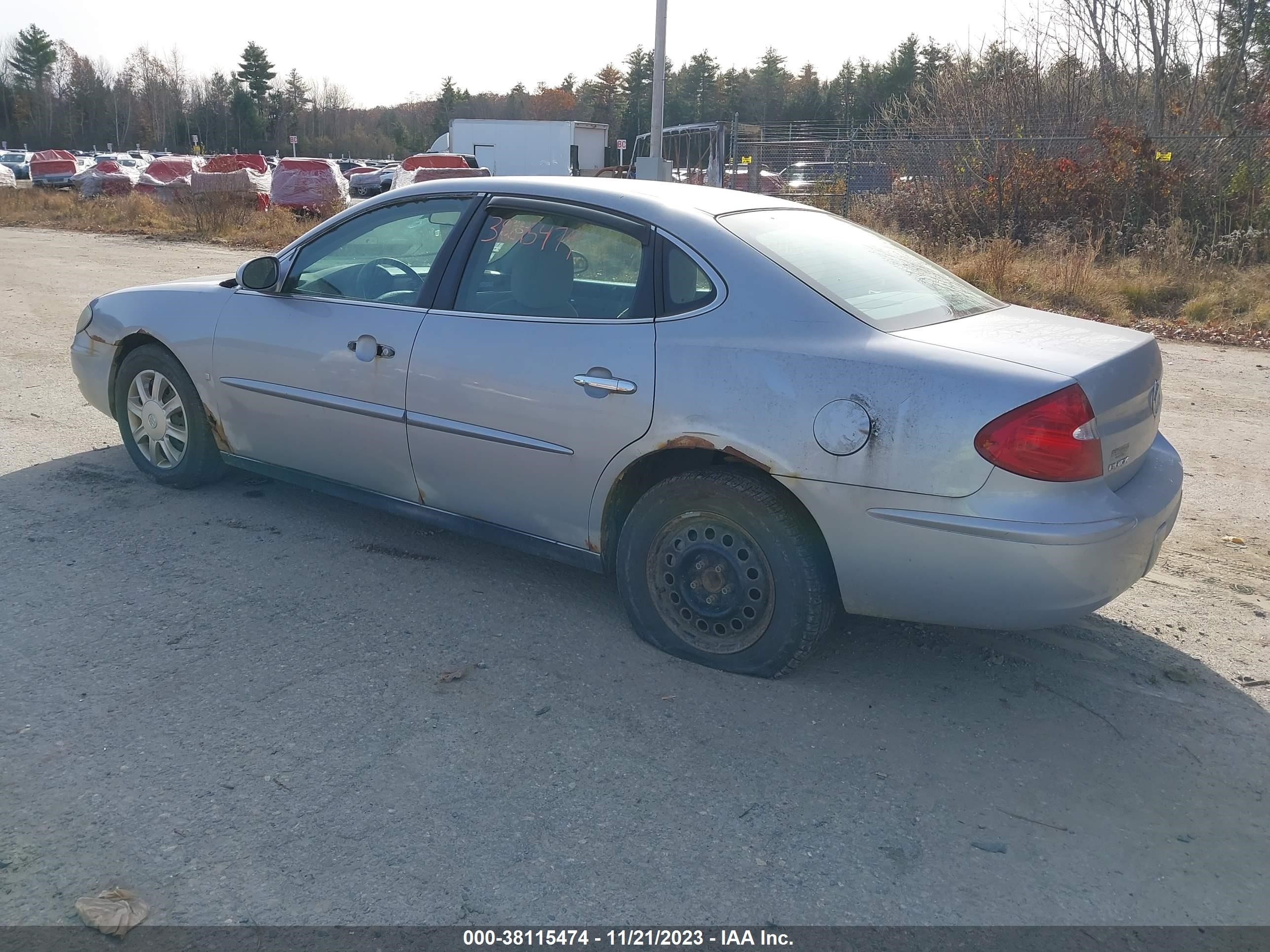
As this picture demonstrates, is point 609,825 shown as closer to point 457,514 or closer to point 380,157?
point 457,514

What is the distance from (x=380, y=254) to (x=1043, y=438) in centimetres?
295

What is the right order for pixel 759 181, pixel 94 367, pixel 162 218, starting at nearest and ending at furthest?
pixel 94 367 → pixel 759 181 → pixel 162 218

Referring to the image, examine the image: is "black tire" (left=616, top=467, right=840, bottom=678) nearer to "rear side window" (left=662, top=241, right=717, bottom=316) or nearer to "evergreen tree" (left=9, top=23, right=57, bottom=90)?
"rear side window" (left=662, top=241, right=717, bottom=316)

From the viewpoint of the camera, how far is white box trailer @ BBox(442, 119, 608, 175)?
40.3 metres

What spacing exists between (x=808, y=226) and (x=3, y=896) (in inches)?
136

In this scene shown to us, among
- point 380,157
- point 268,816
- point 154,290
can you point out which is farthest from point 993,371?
point 380,157

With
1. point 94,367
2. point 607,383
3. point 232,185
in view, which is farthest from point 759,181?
point 607,383

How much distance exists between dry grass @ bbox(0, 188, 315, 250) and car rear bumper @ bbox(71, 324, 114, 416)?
51.6 ft

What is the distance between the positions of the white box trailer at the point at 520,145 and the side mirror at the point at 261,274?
3630cm

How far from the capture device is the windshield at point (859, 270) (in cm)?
362

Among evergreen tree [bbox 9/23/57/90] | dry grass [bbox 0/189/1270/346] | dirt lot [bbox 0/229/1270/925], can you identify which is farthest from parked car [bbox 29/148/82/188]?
evergreen tree [bbox 9/23/57/90]

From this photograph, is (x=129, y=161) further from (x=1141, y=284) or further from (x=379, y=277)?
(x=379, y=277)

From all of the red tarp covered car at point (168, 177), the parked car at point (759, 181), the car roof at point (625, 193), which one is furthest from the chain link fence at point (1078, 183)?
the red tarp covered car at point (168, 177)

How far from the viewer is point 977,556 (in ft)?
10.3
